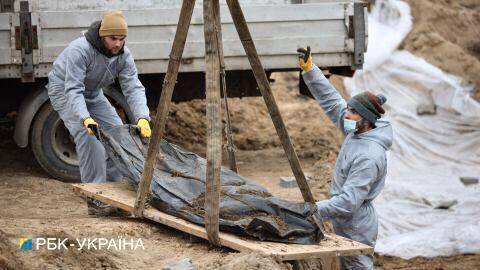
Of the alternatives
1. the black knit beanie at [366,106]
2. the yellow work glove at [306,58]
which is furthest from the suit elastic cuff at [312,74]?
the black knit beanie at [366,106]

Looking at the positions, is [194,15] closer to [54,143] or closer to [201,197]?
[54,143]

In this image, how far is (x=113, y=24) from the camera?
6.88 meters

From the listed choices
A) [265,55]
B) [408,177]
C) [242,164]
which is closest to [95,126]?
[265,55]

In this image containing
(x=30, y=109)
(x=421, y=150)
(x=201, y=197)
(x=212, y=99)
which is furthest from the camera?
(x=421, y=150)

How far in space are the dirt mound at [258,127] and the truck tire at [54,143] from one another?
2142 millimetres

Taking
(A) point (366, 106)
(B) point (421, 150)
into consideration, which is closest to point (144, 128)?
(A) point (366, 106)

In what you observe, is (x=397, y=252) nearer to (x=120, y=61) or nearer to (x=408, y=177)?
(x=408, y=177)

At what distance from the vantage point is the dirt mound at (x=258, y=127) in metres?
11.6

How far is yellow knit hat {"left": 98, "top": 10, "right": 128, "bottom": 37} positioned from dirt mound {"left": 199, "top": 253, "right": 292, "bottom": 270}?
2358 mm

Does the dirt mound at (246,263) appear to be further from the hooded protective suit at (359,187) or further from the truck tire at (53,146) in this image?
the truck tire at (53,146)

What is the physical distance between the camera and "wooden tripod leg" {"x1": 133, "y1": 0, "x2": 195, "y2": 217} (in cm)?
577

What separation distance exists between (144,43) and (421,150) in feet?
19.0

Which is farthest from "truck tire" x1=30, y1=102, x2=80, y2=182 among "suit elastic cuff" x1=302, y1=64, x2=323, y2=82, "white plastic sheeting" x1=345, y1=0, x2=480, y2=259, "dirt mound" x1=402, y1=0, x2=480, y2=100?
"dirt mound" x1=402, y1=0, x2=480, y2=100

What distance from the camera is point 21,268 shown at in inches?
204
